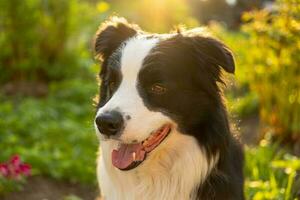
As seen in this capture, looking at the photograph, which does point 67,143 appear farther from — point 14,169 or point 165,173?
point 165,173

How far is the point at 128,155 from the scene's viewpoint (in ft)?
12.5

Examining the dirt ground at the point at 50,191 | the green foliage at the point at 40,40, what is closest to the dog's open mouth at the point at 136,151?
the dirt ground at the point at 50,191

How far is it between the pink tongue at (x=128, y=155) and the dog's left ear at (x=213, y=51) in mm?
710

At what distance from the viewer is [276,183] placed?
535 centimetres

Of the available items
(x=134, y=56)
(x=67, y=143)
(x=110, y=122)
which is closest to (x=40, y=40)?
(x=67, y=143)

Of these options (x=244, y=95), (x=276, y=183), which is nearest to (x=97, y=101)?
(x=276, y=183)

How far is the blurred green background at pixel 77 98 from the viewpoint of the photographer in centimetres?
577

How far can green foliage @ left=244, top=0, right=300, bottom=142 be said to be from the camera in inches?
240

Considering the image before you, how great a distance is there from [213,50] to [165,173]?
0.85 meters

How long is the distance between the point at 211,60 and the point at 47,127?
4.02 metres

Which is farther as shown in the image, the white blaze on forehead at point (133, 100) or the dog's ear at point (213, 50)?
the dog's ear at point (213, 50)

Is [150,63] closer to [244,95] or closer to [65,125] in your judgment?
[65,125]

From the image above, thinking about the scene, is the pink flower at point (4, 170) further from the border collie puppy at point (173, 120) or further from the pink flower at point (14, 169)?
the border collie puppy at point (173, 120)

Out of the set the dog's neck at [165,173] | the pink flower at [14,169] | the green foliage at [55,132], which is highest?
Answer: the dog's neck at [165,173]
